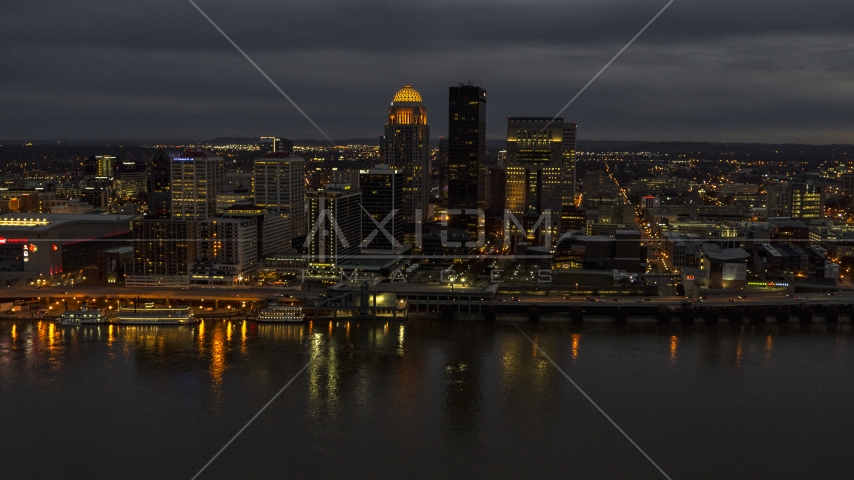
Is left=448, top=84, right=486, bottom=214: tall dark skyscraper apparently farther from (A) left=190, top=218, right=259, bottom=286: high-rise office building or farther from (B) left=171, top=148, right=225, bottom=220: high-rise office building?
(A) left=190, top=218, right=259, bottom=286: high-rise office building

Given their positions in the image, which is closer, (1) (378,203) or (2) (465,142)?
(1) (378,203)

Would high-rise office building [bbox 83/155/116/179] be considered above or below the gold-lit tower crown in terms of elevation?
below

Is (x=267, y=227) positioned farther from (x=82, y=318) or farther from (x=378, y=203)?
(x=82, y=318)

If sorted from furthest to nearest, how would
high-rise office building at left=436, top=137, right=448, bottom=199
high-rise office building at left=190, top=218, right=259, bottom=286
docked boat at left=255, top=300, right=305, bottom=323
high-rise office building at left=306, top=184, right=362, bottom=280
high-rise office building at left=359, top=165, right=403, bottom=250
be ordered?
high-rise office building at left=436, top=137, right=448, bottom=199
high-rise office building at left=359, top=165, right=403, bottom=250
high-rise office building at left=306, top=184, right=362, bottom=280
high-rise office building at left=190, top=218, right=259, bottom=286
docked boat at left=255, top=300, right=305, bottom=323

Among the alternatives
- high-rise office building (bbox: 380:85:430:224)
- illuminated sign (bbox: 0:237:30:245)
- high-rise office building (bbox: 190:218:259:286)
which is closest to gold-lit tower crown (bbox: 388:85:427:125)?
high-rise office building (bbox: 380:85:430:224)

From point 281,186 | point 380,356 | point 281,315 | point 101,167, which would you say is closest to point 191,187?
point 281,186

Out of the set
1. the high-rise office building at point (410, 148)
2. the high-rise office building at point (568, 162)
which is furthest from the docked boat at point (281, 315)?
the high-rise office building at point (568, 162)

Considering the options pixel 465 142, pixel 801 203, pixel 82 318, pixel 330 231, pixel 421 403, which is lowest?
pixel 421 403
